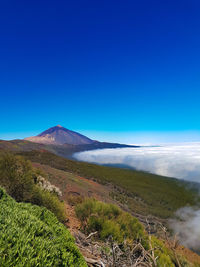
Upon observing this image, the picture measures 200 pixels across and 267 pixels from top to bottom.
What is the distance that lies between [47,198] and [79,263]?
4.82 m

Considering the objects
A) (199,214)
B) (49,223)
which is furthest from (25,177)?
(199,214)

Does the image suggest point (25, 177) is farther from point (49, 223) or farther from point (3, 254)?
point (3, 254)

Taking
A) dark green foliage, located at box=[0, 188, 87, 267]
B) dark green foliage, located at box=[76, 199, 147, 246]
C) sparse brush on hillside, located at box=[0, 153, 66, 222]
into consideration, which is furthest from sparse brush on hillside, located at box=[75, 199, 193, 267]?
dark green foliage, located at box=[0, 188, 87, 267]

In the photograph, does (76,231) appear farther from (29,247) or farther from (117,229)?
(29,247)

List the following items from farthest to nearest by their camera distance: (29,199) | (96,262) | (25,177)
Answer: (25,177) → (29,199) → (96,262)

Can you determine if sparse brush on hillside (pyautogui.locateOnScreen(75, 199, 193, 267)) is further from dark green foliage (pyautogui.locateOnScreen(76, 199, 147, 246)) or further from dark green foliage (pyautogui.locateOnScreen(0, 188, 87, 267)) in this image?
dark green foliage (pyautogui.locateOnScreen(0, 188, 87, 267))

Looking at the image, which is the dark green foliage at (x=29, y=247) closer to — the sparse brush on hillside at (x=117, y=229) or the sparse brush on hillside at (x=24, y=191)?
the sparse brush on hillside at (x=117, y=229)

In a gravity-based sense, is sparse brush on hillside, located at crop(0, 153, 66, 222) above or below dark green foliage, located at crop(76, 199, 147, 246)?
above

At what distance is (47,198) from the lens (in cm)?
656

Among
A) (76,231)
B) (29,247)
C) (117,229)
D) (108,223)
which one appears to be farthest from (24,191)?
(29,247)

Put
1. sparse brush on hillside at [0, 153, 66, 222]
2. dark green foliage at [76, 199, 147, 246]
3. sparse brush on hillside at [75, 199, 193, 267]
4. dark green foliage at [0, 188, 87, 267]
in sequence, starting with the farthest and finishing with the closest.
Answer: sparse brush on hillside at [0, 153, 66, 222] → dark green foliage at [76, 199, 147, 246] → sparse brush on hillside at [75, 199, 193, 267] → dark green foliage at [0, 188, 87, 267]

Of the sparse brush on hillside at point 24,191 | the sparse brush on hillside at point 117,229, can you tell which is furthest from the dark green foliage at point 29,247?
the sparse brush on hillside at point 24,191

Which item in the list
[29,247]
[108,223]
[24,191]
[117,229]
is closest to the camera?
[29,247]

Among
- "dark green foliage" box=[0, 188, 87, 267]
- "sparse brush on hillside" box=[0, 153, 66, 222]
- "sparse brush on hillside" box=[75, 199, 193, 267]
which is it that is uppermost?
"dark green foliage" box=[0, 188, 87, 267]
